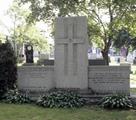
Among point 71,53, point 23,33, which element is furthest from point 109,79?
point 23,33

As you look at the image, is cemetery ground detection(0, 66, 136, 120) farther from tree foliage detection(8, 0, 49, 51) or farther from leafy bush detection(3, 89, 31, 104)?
tree foliage detection(8, 0, 49, 51)

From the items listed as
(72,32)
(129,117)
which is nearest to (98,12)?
(72,32)

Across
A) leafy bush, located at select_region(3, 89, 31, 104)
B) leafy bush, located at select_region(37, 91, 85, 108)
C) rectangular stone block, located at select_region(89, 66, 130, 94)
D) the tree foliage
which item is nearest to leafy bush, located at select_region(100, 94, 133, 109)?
leafy bush, located at select_region(37, 91, 85, 108)

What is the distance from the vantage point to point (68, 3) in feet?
79.4

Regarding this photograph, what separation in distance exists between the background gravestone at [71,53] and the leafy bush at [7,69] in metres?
1.62

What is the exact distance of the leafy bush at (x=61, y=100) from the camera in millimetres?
13266

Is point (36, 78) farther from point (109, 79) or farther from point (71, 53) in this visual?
point (109, 79)

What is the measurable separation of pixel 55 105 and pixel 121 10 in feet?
38.7

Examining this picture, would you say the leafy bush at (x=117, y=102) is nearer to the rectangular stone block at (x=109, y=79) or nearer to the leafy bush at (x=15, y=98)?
the rectangular stone block at (x=109, y=79)

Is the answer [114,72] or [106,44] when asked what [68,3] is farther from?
[114,72]

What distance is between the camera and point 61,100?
13492 mm

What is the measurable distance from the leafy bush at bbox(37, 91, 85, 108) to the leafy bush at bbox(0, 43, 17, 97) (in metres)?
1.76

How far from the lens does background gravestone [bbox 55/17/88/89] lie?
14.9m

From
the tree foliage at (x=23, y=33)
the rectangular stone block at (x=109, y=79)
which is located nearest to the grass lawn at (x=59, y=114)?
the rectangular stone block at (x=109, y=79)
